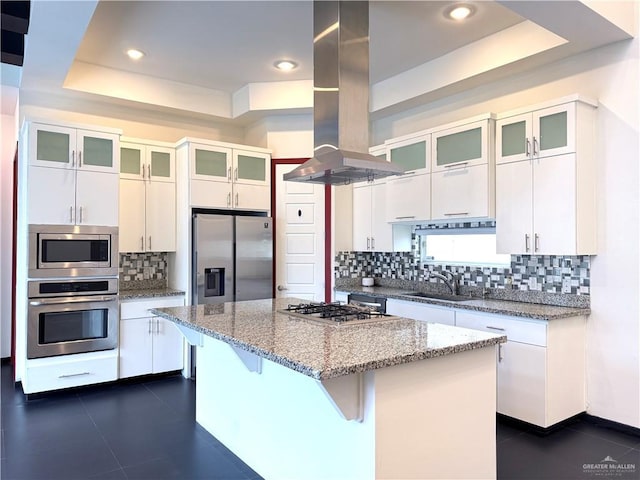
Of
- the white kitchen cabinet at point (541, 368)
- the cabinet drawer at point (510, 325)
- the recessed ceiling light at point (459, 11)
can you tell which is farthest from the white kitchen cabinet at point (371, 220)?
the recessed ceiling light at point (459, 11)

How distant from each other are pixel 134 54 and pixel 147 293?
2.15m

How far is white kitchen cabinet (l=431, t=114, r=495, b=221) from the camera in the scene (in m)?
3.66

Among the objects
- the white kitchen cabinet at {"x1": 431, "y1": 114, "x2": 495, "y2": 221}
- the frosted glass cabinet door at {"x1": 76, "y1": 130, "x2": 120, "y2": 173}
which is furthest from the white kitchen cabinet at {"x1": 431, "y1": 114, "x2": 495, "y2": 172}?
the frosted glass cabinet door at {"x1": 76, "y1": 130, "x2": 120, "y2": 173}

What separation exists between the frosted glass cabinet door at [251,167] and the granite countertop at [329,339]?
228 centimetres

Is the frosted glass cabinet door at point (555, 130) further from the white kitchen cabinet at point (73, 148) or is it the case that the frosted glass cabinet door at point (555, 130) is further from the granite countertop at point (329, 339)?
the white kitchen cabinet at point (73, 148)

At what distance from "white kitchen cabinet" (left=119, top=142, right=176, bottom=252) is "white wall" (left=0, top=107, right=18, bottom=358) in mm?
1588

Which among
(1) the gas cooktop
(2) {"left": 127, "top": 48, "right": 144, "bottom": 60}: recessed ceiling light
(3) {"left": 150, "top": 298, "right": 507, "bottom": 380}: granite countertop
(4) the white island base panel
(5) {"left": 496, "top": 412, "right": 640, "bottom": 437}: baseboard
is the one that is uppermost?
(2) {"left": 127, "top": 48, "right": 144, "bottom": 60}: recessed ceiling light

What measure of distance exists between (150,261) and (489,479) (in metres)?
3.83

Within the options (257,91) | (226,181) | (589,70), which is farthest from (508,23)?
(226,181)

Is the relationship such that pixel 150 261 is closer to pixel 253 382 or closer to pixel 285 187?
pixel 285 187

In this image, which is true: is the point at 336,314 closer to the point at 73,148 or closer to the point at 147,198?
the point at 147,198

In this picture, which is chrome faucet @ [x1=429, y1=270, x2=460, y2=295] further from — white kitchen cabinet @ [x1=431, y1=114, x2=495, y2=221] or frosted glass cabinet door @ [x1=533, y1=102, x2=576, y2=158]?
frosted glass cabinet door @ [x1=533, y1=102, x2=576, y2=158]

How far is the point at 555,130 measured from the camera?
3.26 metres

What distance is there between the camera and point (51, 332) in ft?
12.7
